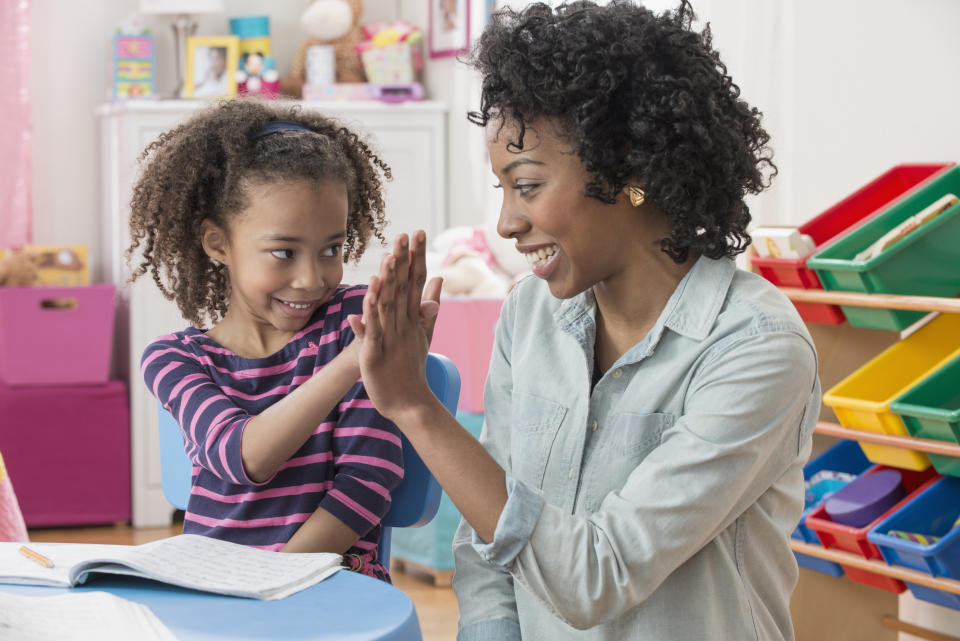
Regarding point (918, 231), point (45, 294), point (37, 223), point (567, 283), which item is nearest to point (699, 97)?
point (567, 283)

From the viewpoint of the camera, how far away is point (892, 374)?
2.03m

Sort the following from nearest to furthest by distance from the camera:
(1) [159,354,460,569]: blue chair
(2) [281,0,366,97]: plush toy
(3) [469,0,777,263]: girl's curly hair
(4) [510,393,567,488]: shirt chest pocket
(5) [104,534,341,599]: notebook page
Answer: (5) [104,534,341,599]: notebook page, (3) [469,0,777,263]: girl's curly hair, (4) [510,393,567,488]: shirt chest pocket, (1) [159,354,460,569]: blue chair, (2) [281,0,366,97]: plush toy

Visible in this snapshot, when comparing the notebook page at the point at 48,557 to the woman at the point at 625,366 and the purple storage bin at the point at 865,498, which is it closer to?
the woman at the point at 625,366

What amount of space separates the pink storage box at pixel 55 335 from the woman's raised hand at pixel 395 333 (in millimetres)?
2845

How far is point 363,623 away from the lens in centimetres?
85

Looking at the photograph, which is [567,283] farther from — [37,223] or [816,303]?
[37,223]

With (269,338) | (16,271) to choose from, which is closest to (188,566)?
(269,338)

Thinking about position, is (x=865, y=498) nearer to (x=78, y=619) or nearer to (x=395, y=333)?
(x=395, y=333)

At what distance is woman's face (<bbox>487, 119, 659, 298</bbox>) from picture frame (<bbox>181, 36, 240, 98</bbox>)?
10.0 ft

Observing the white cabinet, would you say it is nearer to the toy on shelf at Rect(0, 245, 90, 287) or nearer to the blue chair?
the toy on shelf at Rect(0, 245, 90, 287)

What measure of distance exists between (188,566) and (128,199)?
2.82m

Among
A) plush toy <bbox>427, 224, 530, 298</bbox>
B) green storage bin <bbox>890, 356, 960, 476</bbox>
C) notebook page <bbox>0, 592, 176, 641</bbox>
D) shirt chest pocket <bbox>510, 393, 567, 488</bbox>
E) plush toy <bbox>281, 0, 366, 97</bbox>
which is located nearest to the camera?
notebook page <bbox>0, 592, 176, 641</bbox>

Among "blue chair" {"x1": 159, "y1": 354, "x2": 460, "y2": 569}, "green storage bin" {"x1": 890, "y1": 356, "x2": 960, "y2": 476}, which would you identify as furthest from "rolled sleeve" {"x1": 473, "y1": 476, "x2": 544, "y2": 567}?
"green storage bin" {"x1": 890, "y1": 356, "x2": 960, "y2": 476}

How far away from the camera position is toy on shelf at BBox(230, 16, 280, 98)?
4.05 meters
